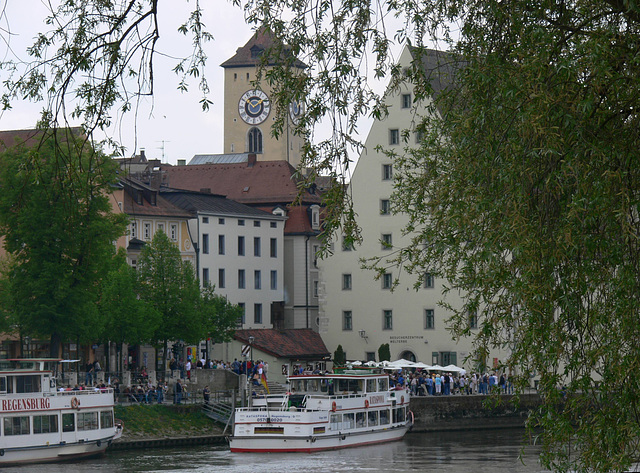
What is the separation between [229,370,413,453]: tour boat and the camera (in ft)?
161

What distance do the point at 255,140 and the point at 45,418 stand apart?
110 meters

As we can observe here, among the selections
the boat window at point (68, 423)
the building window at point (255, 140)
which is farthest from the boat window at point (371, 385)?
the building window at point (255, 140)

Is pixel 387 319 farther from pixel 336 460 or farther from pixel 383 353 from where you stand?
pixel 336 460

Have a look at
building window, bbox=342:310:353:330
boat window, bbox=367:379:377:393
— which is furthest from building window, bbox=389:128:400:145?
boat window, bbox=367:379:377:393

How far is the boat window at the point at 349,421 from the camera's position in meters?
52.0

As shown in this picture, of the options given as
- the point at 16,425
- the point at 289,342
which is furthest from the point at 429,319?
the point at 16,425

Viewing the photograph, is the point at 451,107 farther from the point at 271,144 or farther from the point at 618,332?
the point at 271,144

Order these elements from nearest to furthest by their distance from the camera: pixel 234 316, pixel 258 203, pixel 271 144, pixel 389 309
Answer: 1. pixel 234 316
2. pixel 389 309
3. pixel 258 203
4. pixel 271 144

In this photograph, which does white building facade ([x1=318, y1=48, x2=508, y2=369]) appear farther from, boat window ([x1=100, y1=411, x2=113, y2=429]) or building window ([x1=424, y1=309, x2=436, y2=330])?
boat window ([x1=100, y1=411, x2=113, y2=429])

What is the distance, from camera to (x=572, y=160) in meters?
12.1

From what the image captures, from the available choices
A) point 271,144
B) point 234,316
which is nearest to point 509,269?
point 234,316

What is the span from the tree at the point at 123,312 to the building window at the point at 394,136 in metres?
20.2

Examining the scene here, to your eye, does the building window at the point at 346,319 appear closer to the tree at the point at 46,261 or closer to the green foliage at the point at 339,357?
the green foliage at the point at 339,357

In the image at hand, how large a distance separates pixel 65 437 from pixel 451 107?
33395 millimetres
